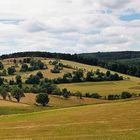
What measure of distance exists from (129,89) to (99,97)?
2005 cm

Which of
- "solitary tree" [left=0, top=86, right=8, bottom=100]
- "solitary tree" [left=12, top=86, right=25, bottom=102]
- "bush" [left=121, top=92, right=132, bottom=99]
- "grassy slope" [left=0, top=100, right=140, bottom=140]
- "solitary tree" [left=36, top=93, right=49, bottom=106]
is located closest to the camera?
"grassy slope" [left=0, top=100, right=140, bottom=140]

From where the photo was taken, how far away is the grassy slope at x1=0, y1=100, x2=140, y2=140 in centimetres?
3438

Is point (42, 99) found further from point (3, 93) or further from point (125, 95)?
point (125, 95)

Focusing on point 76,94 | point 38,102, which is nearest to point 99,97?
point 76,94

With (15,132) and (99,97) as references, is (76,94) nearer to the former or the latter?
(99,97)

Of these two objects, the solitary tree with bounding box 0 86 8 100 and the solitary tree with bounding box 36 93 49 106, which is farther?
the solitary tree with bounding box 0 86 8 100

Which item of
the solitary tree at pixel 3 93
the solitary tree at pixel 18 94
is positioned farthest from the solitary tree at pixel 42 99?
the solitary tree at pixel 3 93

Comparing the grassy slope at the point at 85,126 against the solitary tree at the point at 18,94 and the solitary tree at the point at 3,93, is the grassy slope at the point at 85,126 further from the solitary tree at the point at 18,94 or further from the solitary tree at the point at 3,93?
the solitary tree at the point at 3,93

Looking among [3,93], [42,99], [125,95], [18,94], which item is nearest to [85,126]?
[42,99]

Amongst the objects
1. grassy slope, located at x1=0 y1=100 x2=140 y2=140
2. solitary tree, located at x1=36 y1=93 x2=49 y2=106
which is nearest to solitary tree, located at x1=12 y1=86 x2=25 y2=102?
A: solitary tree, located at x1=36 y1=93 x2=49 y2=106

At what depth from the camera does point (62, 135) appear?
35844 millimetres

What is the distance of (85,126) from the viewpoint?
39812 mm

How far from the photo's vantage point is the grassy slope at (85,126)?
34.4 metres

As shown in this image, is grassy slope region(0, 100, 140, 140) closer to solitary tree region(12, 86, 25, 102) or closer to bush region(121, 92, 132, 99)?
solitary tree region(12, 86, 25, 102)
